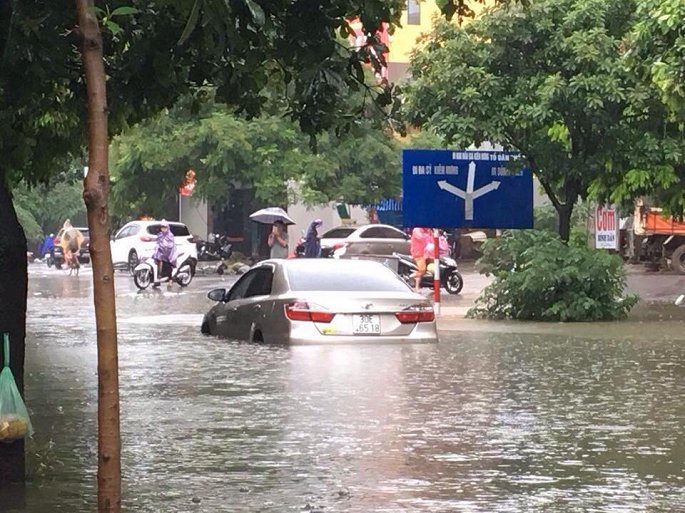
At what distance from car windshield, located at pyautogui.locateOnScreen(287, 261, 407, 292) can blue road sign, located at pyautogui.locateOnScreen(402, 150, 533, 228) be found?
6887 millimetres

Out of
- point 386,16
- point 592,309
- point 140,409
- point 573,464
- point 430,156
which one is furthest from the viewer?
point 430,156

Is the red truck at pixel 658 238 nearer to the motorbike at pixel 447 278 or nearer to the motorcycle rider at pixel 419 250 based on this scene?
the motorbike at pixel 447 278

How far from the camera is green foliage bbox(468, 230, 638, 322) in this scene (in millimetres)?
21719

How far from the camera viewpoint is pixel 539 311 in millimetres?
22172

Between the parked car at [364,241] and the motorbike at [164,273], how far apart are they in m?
4.04

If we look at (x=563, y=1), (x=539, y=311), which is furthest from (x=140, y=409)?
(x=563, y=1)

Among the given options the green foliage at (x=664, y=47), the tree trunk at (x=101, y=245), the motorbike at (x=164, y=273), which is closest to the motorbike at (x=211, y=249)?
the motorbike at (x=164, y=273)

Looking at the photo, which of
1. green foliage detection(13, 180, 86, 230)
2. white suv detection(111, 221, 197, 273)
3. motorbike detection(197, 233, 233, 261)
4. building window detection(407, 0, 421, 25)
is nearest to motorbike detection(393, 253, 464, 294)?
white suv detection(111, 221, 197, 273)

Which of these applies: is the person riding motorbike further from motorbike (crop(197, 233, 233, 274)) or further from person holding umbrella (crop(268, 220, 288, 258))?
person holding umbrella (crop(268, 220, 288, 258))

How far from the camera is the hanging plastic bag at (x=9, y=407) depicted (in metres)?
6.93

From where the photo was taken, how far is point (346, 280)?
1614 centimetres

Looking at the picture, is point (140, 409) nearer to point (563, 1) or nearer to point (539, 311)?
point (539, 311)

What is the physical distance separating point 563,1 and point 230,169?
21.3 m

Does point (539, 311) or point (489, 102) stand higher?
point (489, 102)
